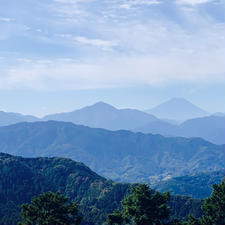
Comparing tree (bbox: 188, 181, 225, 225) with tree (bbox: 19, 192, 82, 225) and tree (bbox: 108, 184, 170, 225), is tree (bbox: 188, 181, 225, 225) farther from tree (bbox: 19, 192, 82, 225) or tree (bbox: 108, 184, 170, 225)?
tree (bbox: 19, 192, 82, 225)

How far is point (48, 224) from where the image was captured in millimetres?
59031

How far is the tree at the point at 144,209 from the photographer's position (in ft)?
218

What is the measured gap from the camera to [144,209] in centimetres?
6750

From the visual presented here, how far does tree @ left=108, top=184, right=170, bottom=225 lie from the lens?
Answer: 218ft

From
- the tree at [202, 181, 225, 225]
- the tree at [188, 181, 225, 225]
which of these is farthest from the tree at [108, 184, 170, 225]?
the tree at [202, 181, 225, 225]

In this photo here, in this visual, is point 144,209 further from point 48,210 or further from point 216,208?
point 48,210

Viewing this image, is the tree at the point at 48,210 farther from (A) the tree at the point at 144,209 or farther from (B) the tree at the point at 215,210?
(B) the tree at the point at 215,210

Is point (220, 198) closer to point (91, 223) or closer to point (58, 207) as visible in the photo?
point (58, 207)

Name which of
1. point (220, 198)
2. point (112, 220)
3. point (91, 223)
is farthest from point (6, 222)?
point (220, 198)

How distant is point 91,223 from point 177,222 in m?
139

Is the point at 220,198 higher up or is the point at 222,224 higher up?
the point at 220,198

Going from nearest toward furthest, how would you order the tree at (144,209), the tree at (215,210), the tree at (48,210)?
the tree at (48,210) → the tree at (215,210) → the tree at (144,209)

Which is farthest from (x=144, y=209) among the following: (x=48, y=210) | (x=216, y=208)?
(x=48, y=210)

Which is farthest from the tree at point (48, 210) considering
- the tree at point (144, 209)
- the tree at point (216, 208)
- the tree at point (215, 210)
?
the tree at point (216, 208)
